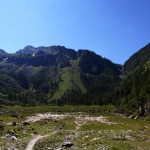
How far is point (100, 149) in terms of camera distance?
40.4 meters

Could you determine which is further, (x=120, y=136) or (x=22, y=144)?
(x=120, y=136)

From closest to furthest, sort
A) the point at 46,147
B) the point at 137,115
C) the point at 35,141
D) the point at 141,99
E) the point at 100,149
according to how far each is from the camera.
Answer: the point at 100,149 → the point at 46,147 → the point at 35,141 → the point at 137,115 → the point at 141,99

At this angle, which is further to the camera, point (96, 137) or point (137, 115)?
point (137, 115)

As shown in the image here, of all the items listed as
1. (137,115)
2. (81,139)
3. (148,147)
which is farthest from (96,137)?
(137,115)

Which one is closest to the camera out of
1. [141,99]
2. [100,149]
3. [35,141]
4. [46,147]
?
[100,149]

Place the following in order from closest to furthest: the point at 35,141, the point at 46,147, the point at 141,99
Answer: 1. the point at 46,147
2. the point at 35,141
3. the point at 141,99

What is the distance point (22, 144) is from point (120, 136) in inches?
656

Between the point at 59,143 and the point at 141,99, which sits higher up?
the point at 141,99

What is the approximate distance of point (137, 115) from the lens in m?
112

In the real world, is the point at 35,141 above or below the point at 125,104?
below

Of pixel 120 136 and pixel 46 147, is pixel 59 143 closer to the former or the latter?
pixel 46 147

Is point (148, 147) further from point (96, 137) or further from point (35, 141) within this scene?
point (35, 141)

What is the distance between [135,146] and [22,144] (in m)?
16.8

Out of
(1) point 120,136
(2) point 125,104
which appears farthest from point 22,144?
(2) point 125,104
